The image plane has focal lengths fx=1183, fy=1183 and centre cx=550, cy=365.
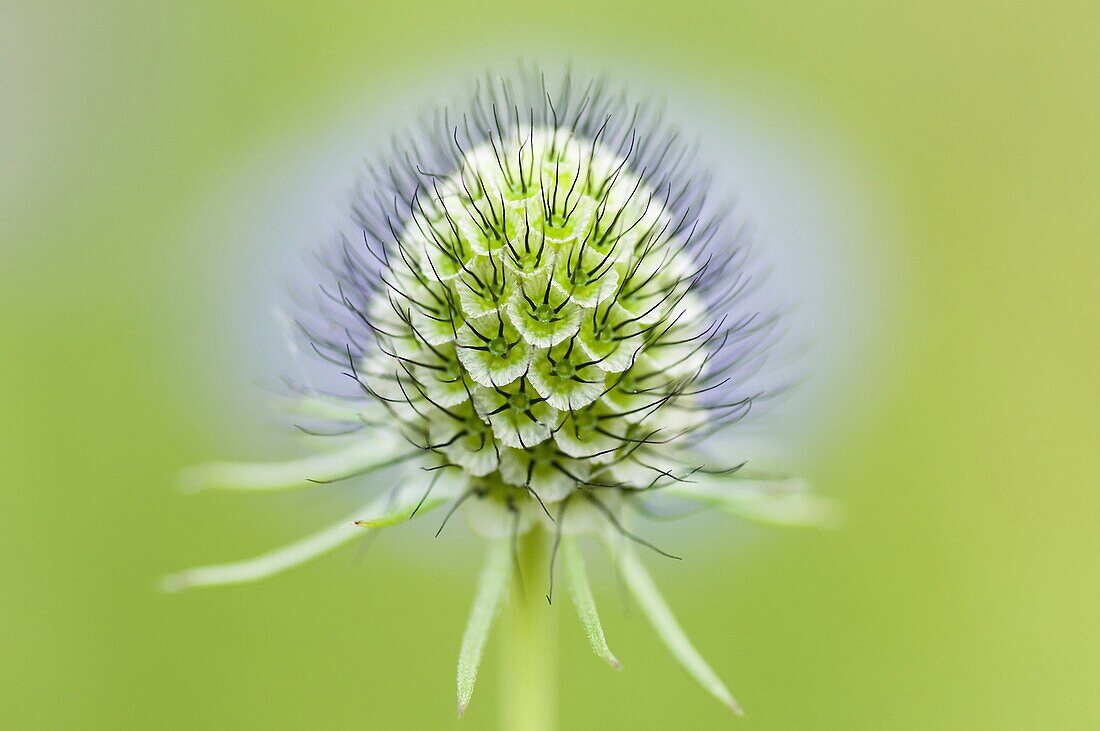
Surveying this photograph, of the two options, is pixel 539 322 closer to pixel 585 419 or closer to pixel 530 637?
pixel 585 419

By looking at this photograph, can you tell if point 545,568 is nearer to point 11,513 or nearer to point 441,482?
point 441,482

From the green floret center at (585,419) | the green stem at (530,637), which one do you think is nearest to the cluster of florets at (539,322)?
the green floret center at (585,419)

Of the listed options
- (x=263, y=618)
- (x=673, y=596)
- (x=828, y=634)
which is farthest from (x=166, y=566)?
(x=828, y=634)

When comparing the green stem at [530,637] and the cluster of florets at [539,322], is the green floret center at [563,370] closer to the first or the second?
the cluster of florets at [539,322]

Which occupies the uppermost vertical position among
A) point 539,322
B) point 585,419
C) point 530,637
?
point 539,322

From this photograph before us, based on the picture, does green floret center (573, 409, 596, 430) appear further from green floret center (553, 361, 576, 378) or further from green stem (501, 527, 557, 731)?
green stem (501, 527, 557, 731)

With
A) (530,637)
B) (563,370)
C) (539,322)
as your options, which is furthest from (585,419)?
(530,637)

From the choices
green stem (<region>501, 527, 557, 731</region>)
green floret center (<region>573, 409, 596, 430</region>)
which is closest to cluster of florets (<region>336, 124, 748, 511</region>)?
green floret center (<region>573, 409, 596, 430</region>)
